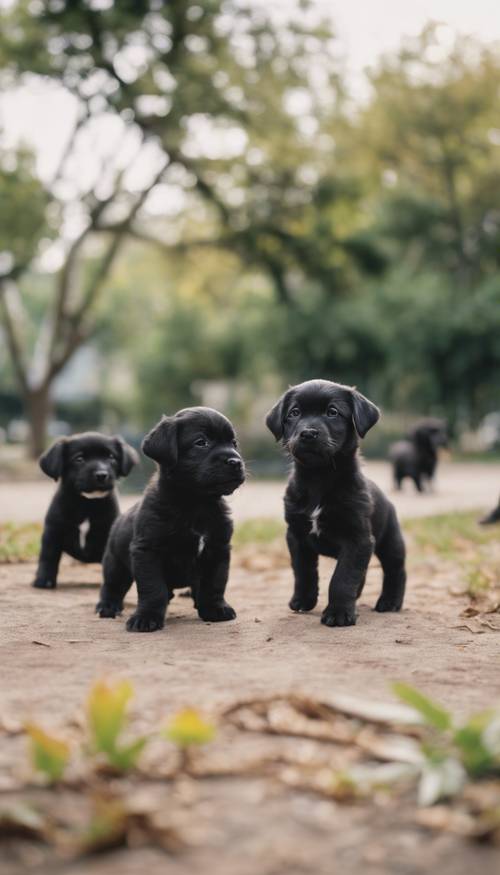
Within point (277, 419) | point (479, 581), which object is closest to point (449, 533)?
point (479, 581)

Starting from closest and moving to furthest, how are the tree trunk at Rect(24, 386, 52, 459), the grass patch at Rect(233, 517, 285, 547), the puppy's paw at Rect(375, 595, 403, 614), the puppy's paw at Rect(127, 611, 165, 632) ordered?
the puppy's paw at Rect(127, 611, 165, 632) < the puppy's paw at Rect(375, 595, 403, 614) < the grass patch at Rect(233, 517, 285, 547) < the tree trunk at Rect(24, 386, 52, 459)

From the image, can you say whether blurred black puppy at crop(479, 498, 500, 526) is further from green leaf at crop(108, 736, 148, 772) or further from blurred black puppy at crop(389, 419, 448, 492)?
green leaf at crop(108, 736, 148, 772)

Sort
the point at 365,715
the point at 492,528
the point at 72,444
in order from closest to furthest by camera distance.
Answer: the point at 365,715 → the point at 72,444 → the point at 492,528

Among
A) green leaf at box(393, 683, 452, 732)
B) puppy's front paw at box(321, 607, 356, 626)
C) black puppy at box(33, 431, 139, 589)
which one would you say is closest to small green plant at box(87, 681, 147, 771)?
green leaf at box(393, 683, 452, 732)

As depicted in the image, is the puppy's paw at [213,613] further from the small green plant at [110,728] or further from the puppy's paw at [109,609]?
the small green plant at [110,728]

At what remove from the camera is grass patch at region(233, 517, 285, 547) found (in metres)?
10.1

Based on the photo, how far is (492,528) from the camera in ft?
36.6

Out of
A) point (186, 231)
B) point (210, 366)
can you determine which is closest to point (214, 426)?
point (186, 231)

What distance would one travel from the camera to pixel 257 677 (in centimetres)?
375

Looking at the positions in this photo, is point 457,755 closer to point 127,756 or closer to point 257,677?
point 127,756

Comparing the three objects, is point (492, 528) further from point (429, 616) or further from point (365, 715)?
point (365, 715)

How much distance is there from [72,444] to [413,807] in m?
4.83

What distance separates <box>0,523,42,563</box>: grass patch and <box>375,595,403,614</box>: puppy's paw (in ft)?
12.4

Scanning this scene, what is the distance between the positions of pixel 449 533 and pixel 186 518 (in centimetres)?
595
